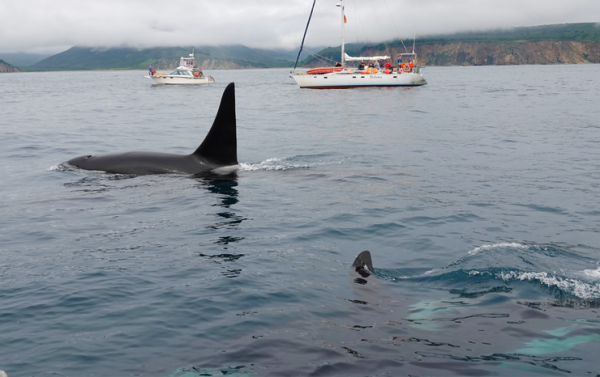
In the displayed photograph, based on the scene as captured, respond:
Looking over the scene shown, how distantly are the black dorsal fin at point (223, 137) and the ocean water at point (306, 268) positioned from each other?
3.22 ft

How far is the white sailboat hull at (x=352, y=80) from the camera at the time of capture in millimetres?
78500

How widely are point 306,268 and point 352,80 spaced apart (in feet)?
237

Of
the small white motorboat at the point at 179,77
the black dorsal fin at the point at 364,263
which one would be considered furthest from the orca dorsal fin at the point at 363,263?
the small white motorboat at the point at 179,77

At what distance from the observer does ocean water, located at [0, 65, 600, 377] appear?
6.12m

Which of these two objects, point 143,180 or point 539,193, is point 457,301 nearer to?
point 539,193

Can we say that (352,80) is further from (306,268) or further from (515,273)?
(515,273)

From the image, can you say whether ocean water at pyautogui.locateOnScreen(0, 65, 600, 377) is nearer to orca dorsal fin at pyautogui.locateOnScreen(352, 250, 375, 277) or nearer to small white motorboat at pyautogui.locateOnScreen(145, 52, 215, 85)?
orca dorsal fin at pyautogui.locateOnScreen(352, 250, 375, 277)

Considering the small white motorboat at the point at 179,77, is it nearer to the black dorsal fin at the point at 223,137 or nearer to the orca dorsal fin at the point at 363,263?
the black dorsal fin at the point at 223,137

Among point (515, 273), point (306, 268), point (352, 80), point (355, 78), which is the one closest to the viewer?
point (515, 273)

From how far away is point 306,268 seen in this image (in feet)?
30.1

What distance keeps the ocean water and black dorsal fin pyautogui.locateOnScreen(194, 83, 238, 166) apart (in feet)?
3.22

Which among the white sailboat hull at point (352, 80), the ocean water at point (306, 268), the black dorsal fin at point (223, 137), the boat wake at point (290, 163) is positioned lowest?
the ocean water at point (306, 268)

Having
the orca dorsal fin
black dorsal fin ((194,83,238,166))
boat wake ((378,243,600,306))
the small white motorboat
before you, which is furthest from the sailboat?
the orca dorsal fin

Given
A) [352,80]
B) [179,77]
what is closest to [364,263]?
[352,80]
